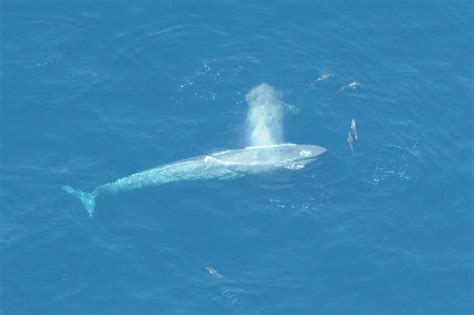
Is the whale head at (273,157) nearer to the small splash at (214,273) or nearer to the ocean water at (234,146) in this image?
the ocean water at (234,146)

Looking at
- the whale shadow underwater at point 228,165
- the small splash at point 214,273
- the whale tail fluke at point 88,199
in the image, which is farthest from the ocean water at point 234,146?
the whale shadow underwater at point 228,165

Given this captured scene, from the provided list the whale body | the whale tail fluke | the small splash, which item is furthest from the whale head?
the small splash

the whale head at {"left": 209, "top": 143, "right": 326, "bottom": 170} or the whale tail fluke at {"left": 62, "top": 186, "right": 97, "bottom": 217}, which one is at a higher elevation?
the whale head at {"left": 209, "top": 143, "right": 326, "bottom": 170}

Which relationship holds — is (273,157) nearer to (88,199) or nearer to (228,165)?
(228,165)

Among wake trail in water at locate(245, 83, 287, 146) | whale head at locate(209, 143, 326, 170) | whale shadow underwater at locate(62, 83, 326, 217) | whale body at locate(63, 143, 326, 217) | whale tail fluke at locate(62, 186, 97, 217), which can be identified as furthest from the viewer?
wake trail in water at locate(245, 83, 287, 146)

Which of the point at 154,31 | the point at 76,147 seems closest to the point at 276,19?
the point at 154,31

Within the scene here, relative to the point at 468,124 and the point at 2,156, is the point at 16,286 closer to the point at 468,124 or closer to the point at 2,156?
the point at 2,156

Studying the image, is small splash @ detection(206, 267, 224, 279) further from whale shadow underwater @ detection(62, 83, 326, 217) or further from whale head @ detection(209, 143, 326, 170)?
whale head @ detection(209, 143, 326, 170)
